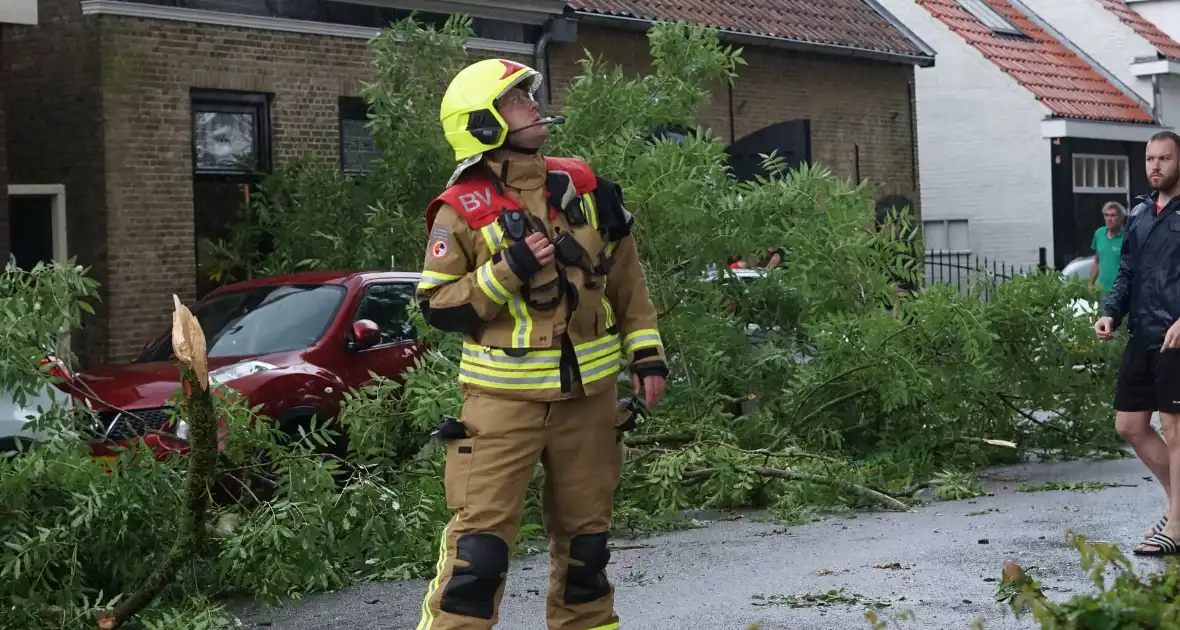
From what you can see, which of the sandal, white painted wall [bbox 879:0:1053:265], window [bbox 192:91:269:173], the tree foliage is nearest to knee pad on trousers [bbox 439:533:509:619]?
the tree foliage

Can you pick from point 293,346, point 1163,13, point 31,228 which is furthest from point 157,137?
point 1163,13

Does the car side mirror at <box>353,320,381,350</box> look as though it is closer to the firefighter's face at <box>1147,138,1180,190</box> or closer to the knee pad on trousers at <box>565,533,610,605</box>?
the firefighter's face at <box>1147,138,1180,190</box>

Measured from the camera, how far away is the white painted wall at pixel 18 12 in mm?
13680

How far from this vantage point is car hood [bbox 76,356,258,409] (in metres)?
9.42

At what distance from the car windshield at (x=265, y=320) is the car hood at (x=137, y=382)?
31 cm

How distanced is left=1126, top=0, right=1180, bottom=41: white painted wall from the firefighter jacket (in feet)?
99.2

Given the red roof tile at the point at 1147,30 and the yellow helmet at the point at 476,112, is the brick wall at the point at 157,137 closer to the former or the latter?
the yellow helmet at the point at 476,112

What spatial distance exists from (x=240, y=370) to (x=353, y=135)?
25.4ft

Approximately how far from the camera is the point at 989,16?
1228 inches

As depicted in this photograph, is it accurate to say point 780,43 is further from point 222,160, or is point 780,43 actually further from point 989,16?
point 222,160

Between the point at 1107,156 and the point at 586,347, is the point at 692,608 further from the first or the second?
the point at 1107,156

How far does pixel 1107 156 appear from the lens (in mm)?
30750

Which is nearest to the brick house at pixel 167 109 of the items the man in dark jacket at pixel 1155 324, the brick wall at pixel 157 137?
the brick wall at pixel 157 137

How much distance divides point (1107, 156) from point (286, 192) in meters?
19.1
